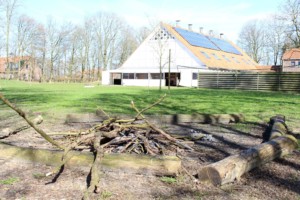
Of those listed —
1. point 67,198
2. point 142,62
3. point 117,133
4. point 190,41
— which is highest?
point 190,41

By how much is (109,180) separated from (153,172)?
1.73 ft

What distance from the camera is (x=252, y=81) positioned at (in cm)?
2919

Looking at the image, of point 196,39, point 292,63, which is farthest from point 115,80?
point 292,63

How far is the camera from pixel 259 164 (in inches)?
163

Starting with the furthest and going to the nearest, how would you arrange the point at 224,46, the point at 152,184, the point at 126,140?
the point at 224,46, the point at 126,140, the point at 152,184

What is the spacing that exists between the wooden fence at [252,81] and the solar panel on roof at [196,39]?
903cm

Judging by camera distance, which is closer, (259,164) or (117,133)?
(259,164)

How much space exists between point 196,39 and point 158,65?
831cm

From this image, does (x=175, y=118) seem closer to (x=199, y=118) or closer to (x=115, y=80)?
(x=199, y=118)

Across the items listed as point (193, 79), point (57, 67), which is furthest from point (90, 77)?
point (193, 79)

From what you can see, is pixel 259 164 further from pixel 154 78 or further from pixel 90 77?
pixel 90 77

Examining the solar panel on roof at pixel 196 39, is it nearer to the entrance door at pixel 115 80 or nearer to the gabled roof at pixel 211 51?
the gabled roof at pixel 211 51

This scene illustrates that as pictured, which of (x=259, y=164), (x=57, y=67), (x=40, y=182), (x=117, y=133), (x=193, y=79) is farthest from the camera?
(x=57, y=67)

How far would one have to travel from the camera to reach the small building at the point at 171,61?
35.4m
